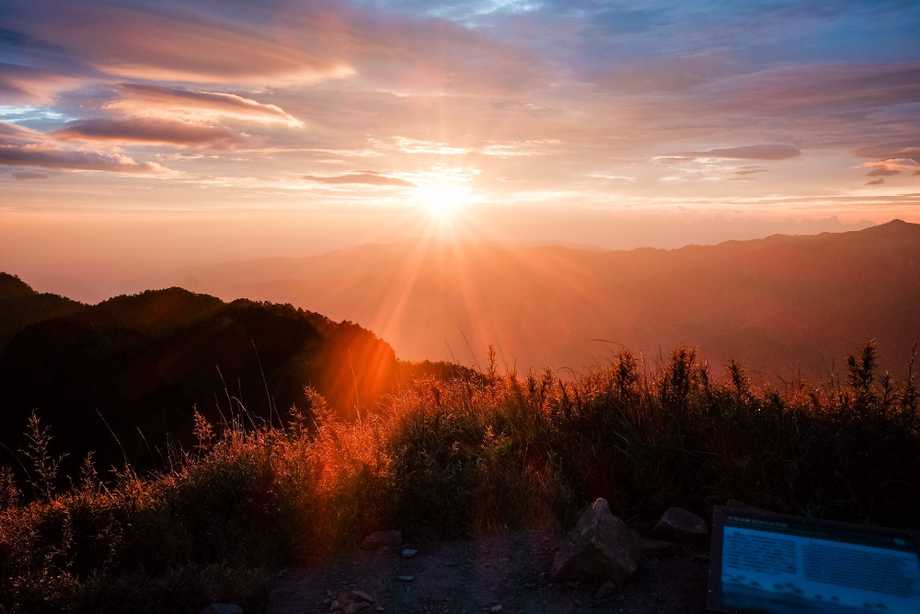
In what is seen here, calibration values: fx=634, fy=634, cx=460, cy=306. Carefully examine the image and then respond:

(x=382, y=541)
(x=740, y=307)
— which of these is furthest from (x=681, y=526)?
(x=740, y=307)

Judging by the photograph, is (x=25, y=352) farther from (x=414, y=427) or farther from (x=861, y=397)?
(x=861, y=397)

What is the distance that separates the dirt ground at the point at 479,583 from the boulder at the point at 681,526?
0.43 ft

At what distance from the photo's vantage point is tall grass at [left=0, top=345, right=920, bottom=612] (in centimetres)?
415

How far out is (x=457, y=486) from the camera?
5047 mm

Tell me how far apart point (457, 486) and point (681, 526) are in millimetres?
1689

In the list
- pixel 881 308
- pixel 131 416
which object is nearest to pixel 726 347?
pixel 881 308

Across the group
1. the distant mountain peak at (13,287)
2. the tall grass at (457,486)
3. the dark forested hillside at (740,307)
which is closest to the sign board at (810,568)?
the tall grass at (457,486)

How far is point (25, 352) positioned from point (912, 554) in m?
12.3

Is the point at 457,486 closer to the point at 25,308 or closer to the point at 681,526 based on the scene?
the point at 681,526

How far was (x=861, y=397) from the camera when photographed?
5000 mm

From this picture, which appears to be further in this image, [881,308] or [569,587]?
[881,308]

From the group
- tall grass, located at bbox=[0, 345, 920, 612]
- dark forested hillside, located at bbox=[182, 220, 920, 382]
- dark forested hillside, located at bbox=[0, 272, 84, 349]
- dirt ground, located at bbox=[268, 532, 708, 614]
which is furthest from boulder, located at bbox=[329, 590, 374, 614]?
dark forested hillside, located at bbox=[182, 220, 920, 382]

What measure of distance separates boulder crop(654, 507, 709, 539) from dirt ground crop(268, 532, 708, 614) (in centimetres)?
13

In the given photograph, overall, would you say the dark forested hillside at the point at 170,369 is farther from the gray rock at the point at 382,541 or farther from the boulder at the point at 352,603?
the boulder at the point at 352,603
